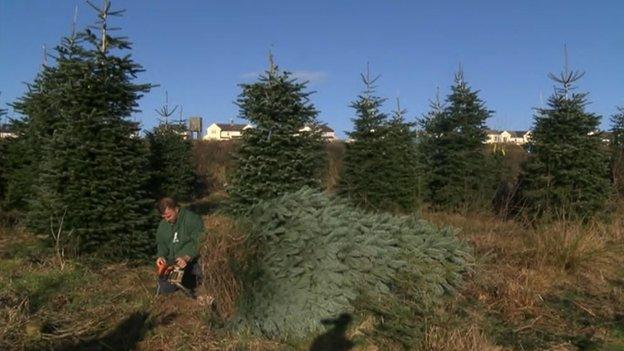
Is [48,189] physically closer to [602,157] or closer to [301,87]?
[301,87]

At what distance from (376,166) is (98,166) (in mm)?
7535

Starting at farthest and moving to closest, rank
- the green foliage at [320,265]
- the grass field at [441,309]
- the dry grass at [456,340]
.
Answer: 1. the green foliage at [320,265]
2. the grass field at [441,309]
3. the dry grass at [456,340]

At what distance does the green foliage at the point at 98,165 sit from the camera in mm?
9484

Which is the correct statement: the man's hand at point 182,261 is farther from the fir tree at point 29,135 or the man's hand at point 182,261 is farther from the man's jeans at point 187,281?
the fir tree at point 29,135

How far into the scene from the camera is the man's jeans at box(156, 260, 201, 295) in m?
7.18

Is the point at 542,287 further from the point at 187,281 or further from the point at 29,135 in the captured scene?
the point at 29,135

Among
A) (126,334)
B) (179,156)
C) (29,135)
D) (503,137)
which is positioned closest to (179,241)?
(126,334)

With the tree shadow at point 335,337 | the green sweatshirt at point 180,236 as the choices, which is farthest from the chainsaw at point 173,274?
Result: the tree shadow at point 335,337

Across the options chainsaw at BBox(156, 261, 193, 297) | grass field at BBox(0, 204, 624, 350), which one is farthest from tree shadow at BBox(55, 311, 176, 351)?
chainsaw at BBox(156, 261, 193, 297)

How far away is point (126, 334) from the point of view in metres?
6.07

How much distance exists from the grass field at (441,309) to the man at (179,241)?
12.1 inches

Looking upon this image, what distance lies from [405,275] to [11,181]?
10827 mm

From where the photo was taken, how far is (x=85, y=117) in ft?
32.1

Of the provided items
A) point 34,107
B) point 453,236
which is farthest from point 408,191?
point 34,107
